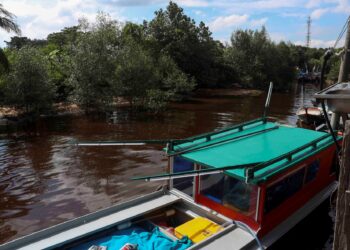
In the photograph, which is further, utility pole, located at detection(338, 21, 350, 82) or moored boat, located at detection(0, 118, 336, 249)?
utility pole, located at detection(338, 21, 350, 82)

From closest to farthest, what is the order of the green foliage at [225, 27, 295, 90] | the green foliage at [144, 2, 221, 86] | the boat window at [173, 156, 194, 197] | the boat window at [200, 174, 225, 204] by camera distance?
the boat window at [200, 174, 225, 204] → the boat window at [173, 156, 194, 197] → the green foliage at [144, 2, 221, 86] → the green foliage at [225, 27, 295, 90]

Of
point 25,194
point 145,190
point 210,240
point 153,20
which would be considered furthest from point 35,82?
point 153,20

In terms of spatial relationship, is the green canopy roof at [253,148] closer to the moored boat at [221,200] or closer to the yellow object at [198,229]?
the moored boat at [221,200]

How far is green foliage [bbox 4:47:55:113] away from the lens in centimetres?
2108

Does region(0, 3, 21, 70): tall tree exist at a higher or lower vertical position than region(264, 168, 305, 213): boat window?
higher

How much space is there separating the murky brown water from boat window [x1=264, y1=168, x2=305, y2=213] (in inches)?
207

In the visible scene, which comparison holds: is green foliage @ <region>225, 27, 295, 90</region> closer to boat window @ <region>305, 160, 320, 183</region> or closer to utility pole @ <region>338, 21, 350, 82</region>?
utility pole @ <region>338, 21, 350, 82</region>

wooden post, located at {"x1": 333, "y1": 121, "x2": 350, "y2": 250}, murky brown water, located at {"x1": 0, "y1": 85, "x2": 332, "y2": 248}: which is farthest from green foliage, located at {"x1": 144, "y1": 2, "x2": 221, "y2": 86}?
wooden post, located at {"x1": 333, "y1": 121, "x2": 350, "y2": 250}

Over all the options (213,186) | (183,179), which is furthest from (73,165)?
(213,186)

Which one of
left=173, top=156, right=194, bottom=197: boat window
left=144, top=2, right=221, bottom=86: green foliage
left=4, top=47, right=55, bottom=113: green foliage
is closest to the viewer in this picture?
left=173, top=156, right=194, bottom=197: boat window

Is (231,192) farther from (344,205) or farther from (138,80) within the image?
(138,80)

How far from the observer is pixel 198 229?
7.23 meters

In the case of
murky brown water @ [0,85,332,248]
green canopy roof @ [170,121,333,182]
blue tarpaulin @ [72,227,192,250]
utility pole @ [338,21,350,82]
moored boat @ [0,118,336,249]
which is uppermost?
utility pole @ [338,21,350,82]

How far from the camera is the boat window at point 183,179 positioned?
823 centimetres
